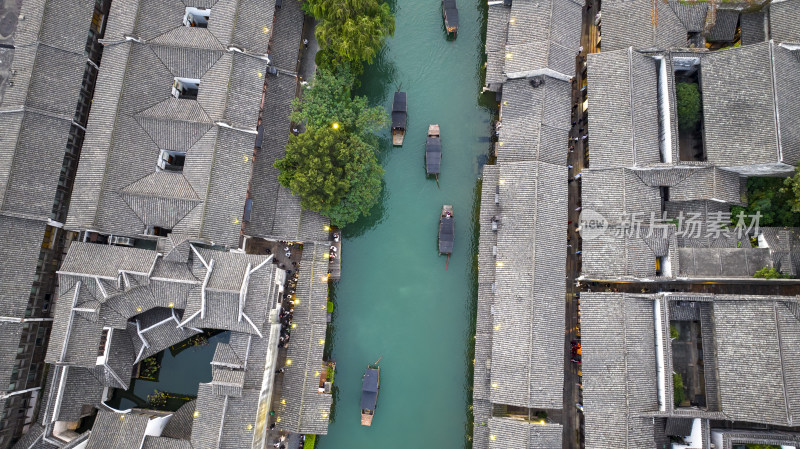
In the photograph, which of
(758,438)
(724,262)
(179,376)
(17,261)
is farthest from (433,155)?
(17,261)

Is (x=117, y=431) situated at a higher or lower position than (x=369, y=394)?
lower

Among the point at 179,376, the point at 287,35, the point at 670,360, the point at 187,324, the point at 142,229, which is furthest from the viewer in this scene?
the point at 287,35

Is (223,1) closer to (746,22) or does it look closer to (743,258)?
(746,22)

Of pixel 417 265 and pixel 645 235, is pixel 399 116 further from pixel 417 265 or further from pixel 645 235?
pixel 645 235

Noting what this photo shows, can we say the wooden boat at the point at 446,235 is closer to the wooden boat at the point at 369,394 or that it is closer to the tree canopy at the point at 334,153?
the tree canopy at the point at 334,153

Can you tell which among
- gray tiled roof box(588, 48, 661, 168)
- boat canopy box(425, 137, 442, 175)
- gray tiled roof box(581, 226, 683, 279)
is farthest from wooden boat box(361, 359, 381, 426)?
gray tiled roof box(588, 48, 661, 168)

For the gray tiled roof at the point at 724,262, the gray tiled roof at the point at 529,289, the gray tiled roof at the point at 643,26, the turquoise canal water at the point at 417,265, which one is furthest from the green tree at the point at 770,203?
the turquoise canal water at the point at 417,265

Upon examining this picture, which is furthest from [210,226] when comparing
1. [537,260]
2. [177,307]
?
[537,260]
